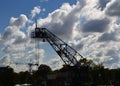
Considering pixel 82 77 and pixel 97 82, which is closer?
pixel 82 77

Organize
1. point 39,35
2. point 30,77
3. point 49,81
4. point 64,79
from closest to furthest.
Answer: point 39,35 → point 64,79 → point 49,81 → point 30,77

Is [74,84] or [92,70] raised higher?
[92,70]

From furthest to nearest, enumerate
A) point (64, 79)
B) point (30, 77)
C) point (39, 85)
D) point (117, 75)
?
point (30, 77)
point (117, 75)
point (39, 85)
point (64, 79)

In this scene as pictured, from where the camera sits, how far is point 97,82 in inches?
5349

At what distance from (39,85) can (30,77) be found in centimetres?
5024

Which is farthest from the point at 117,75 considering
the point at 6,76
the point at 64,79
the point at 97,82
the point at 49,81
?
the point at 6,76

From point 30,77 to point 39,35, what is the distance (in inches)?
3853

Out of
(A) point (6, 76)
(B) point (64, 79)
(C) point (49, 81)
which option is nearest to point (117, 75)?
(C) point (49, 81)

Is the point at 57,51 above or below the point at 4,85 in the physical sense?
above

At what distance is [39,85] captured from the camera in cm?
14888

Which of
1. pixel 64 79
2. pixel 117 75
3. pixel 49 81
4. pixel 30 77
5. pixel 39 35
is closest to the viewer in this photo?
pixel 39 35

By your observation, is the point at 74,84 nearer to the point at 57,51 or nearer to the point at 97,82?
the point at 57,51

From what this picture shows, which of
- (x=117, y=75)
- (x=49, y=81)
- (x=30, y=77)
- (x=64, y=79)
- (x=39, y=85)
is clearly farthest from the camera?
(x=30, y=77)

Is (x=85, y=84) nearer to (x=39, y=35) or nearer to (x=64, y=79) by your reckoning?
(x=64, y=79)
